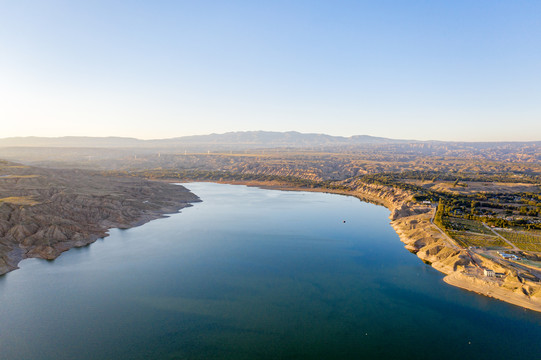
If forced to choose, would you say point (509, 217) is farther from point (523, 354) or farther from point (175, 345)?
point (175, 345)

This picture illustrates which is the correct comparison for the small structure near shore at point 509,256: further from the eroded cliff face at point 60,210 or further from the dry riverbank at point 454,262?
the eroded cliff face at point 60,210

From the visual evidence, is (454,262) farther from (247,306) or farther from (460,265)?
(247,306)

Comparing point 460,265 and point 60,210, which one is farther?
point 60,210

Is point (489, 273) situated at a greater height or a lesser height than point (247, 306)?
greater

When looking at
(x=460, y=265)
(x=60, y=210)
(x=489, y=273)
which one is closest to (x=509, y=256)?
(x=489, y=273)

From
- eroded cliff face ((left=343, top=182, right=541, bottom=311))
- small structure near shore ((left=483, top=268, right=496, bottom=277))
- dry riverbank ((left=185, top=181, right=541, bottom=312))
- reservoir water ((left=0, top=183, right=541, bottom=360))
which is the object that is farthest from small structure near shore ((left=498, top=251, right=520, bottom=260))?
reservoir water ((left=0, top=183, right=541, bottom=360))

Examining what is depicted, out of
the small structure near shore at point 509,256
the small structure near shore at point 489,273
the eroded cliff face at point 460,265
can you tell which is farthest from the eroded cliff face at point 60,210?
the small structure near shore at point 509,256

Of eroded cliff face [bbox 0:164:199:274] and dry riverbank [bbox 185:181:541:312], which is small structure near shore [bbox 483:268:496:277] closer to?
dry riverbank [bbox 185:181:541:312]
